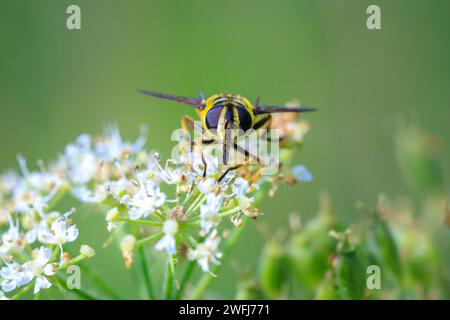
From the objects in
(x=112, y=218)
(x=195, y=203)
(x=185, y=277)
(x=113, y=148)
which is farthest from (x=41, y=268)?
(x=113, y=148)

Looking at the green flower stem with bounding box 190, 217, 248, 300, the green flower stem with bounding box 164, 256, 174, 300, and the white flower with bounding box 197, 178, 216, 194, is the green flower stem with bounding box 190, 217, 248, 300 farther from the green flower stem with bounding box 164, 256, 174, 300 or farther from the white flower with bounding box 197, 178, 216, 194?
the white flower with bounding box 197, 178, 216, 194

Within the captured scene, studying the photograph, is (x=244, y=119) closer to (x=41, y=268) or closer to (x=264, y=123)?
(x=264, y=123)

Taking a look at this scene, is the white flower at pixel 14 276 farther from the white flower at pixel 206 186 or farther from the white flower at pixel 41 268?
the white flower at pixel 206 186

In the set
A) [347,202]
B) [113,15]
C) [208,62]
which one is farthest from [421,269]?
[113,15]

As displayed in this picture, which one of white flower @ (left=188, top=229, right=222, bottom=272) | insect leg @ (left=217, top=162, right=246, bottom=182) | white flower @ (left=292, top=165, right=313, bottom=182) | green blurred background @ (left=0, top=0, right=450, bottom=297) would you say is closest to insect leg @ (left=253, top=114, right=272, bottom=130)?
white flower @ (left=292, top=165, right=313, bottom=182)

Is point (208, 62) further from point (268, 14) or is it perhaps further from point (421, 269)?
point (421, 269)

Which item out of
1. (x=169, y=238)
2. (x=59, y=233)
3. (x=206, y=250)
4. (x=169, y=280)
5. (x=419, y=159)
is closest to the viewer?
(x=169, y=238)
